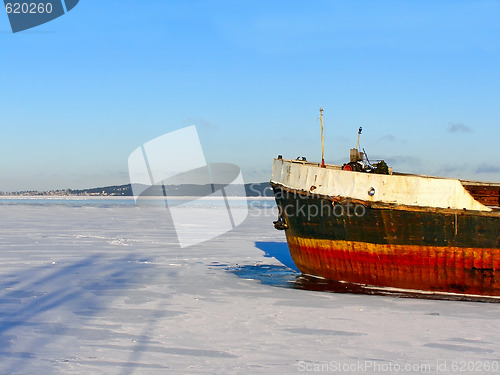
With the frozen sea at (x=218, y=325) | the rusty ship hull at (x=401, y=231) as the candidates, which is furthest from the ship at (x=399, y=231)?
the frozen sea at (x=218, y=325)

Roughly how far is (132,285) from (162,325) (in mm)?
3112

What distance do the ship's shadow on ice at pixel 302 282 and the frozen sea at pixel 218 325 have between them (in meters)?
0.08

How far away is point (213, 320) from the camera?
23.2 feet

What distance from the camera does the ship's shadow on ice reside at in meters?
9.10

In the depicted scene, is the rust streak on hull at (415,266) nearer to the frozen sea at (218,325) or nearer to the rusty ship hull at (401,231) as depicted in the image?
the rusty ship hull at (401,231)

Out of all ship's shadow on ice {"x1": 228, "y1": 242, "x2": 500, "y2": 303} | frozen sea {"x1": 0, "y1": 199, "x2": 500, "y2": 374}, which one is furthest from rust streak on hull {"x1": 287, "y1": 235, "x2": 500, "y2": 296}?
frozen sea {"x1": 0, "y1": 199, "x2": 500, "y2": 374}

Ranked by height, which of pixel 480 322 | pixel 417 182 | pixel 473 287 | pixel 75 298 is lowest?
pixel 473 287

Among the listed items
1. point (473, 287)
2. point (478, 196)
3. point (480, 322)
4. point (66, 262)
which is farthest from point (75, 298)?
point (478, 196)

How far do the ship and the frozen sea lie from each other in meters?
0.63

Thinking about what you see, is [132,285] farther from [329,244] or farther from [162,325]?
[329,244]

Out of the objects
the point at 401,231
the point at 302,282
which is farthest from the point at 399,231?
the point at 302,282

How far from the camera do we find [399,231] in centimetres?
923

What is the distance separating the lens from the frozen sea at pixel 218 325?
5258 mm

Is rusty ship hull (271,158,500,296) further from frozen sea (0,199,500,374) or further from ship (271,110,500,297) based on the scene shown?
frozen sea (0,199,500,374)
